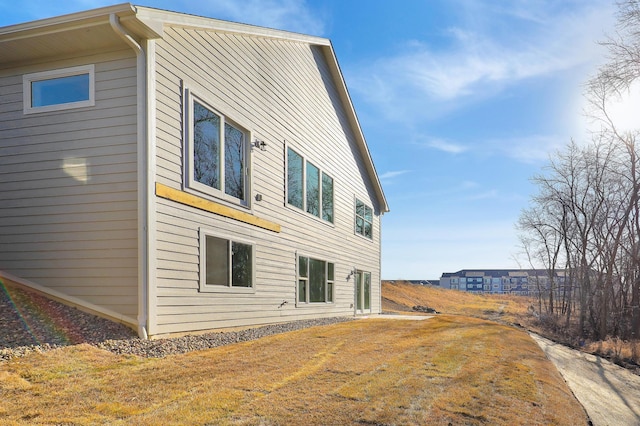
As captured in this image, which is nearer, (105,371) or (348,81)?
(105,371)

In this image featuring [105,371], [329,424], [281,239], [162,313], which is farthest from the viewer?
[281,239]

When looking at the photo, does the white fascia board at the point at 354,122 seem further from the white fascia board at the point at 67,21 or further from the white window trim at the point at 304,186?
the white fascia board at the point at 67,21

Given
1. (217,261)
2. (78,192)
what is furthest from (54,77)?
(217,261)

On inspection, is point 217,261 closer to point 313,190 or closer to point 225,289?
point 225,289

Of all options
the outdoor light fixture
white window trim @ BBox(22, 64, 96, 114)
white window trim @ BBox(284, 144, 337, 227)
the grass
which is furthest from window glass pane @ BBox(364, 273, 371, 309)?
white window trim @ BBox(22, 64, 96, 114)

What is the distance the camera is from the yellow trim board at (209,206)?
6.41m

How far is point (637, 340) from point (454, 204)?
46.3 ft

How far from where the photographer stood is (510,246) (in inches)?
1362

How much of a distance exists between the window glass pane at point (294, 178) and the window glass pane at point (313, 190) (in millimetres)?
629

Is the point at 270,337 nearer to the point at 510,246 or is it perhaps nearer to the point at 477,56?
the point at 477,56

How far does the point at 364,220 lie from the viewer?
17.3 m

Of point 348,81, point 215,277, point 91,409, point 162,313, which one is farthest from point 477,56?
point 91,409

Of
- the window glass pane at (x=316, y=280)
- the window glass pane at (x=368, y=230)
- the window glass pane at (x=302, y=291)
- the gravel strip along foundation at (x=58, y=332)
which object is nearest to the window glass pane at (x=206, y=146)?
the gravel strip along foundation at (x=58, y=332)

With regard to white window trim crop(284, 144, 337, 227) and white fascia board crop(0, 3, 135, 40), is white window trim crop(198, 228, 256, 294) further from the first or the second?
white fascia board crop(0, 3, 135, 40)
